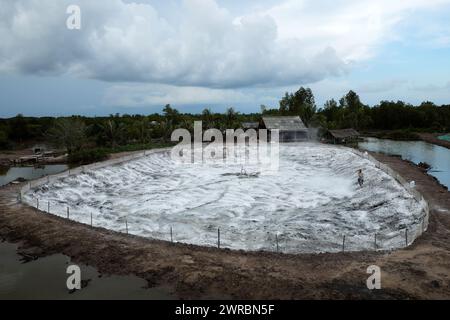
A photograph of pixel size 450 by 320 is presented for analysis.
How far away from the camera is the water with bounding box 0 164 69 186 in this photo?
2641cm

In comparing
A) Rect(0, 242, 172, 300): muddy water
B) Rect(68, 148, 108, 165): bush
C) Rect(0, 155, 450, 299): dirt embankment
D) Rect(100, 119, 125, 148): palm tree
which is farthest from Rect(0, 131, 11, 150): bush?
Rect(0, 242, 172, 300): muddy water

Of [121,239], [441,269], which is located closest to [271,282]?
[441,269]

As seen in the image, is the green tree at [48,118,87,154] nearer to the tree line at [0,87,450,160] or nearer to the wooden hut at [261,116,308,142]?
the tree line at [0,87,450,160]

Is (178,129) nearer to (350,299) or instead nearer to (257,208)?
(257,208)

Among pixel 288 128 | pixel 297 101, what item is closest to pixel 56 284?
pixel 288 128

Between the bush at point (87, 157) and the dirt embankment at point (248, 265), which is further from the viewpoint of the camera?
the bush at point (87, 157)

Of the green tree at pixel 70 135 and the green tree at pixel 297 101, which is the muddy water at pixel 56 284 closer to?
the green tree at pixel 70 135

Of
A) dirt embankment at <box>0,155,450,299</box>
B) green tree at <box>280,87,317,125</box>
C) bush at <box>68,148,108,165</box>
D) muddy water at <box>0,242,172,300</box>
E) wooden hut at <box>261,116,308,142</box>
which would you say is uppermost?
green tree at <box>280,87,317,125</box>

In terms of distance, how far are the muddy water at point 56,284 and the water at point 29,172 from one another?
17.0 metres

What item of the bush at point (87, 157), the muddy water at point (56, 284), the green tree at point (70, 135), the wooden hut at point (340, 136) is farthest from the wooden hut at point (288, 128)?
the muddy water at point (56, 284)

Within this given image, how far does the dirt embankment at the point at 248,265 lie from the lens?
856 centimetres

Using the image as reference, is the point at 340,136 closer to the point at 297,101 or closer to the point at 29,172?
the point at 297,101

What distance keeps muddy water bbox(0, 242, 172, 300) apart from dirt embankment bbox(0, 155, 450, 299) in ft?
1.04

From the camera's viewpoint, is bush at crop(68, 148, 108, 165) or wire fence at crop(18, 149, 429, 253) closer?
wire fence at crop(18, 149, 429, 253)
